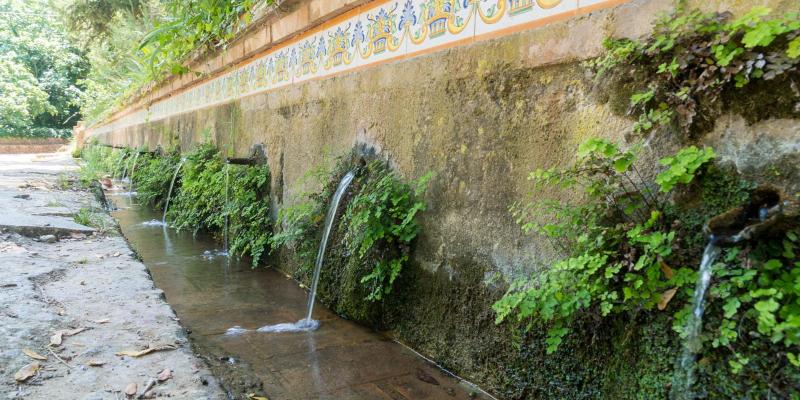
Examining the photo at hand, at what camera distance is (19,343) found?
5.15ft

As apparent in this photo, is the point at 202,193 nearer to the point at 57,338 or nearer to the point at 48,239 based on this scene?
the point at 48,239

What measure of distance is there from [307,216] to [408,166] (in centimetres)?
118

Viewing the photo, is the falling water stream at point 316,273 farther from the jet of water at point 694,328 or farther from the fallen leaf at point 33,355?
the jet of water at point 694,328

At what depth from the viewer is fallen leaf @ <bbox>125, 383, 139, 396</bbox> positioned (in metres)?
1.32

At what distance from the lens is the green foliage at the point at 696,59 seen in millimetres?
1467

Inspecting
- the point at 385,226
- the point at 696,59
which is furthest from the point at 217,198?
A: the point at 696,59

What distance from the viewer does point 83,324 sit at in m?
1.77

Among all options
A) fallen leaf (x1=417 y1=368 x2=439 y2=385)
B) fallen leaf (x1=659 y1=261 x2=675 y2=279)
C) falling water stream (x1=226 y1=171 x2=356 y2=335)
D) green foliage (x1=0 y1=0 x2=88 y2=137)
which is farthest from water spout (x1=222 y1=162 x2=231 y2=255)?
green foliage (x1=0 y1=0 x2=88 y2=137)

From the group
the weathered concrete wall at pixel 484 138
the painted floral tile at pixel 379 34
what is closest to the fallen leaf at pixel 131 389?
the weathered concrete wall at pixel 484 138

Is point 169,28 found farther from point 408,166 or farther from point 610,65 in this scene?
point 610,65

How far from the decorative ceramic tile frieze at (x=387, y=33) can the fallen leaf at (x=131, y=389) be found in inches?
80.6

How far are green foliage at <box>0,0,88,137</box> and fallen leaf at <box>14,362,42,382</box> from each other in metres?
36.3

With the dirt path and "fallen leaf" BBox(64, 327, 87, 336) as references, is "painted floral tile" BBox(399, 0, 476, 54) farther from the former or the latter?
"fallen leaf" BBox(64, 327, 87, 336)

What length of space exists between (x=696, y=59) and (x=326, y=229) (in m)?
2.60
